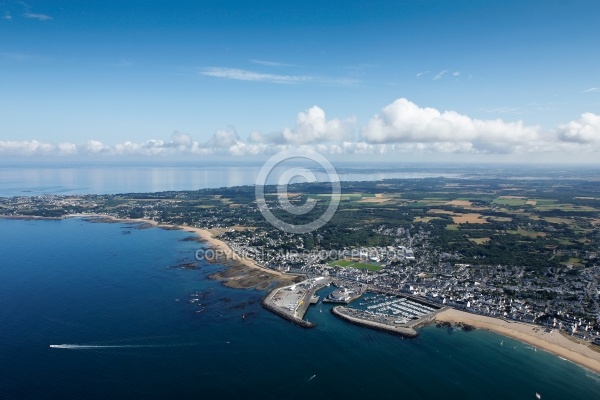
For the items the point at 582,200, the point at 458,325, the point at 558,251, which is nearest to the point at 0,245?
the point at 458,325

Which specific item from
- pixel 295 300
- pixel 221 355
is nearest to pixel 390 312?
pixel 295 300

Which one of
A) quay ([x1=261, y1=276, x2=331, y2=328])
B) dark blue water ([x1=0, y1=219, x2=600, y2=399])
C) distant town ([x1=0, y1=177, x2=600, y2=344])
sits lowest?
dark blue water ([x1=0, y1=219, x2=600, y2=399])

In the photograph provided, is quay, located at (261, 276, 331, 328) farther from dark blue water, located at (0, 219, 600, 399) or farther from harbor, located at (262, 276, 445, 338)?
dark blue water, located at (0, 219, 600, 399)

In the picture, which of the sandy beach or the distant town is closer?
the sandy beach

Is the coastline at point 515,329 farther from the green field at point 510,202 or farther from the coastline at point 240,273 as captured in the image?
the green field at point 510,202

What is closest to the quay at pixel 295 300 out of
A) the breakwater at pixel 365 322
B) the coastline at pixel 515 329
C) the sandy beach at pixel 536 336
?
the coastline at pixel 515 329

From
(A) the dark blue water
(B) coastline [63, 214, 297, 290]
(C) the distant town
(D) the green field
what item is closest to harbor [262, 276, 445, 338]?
(A) the dark blue water
